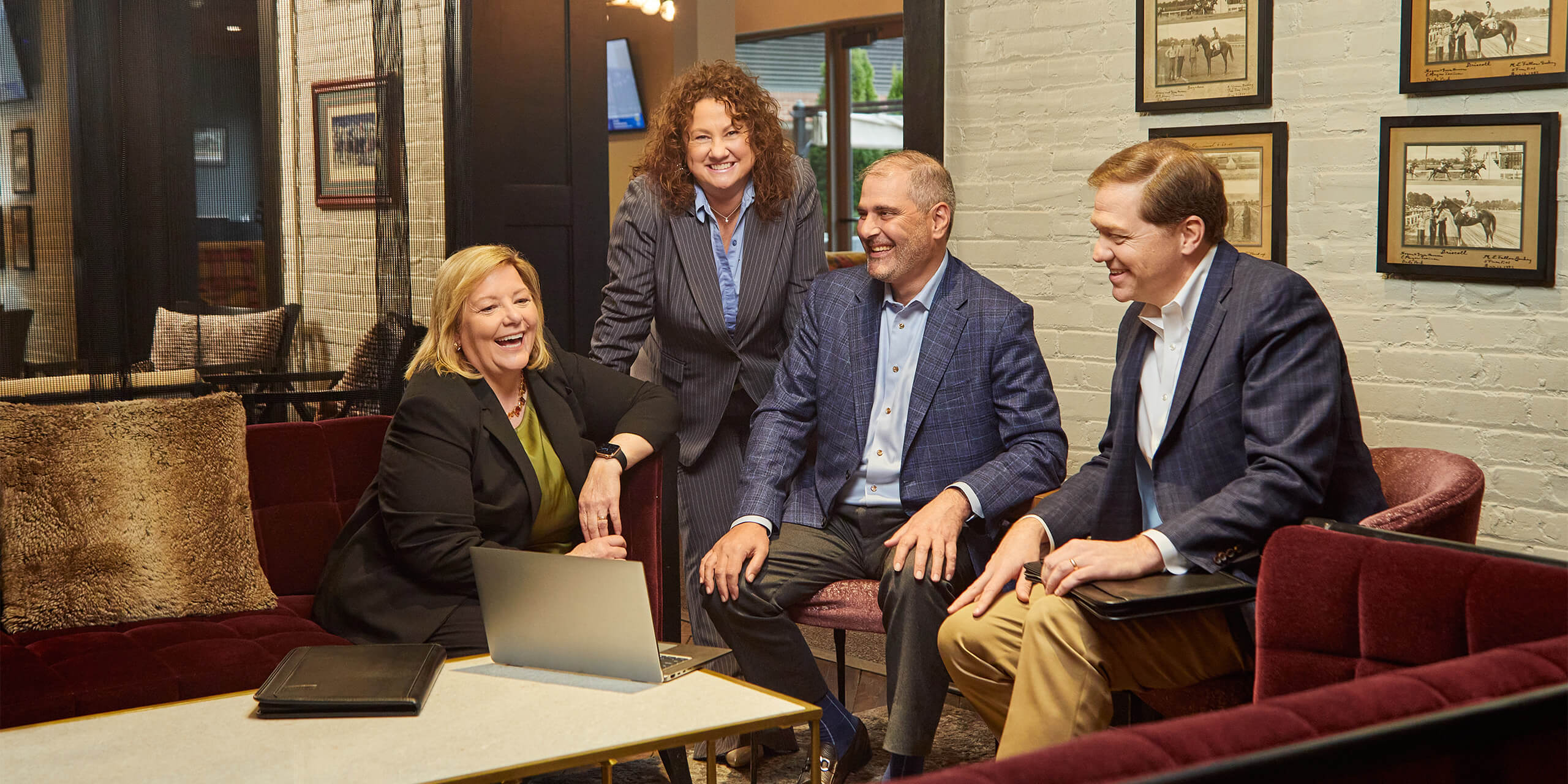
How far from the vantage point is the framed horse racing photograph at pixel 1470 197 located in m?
2.52

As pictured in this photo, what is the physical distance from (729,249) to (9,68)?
5.75 feet

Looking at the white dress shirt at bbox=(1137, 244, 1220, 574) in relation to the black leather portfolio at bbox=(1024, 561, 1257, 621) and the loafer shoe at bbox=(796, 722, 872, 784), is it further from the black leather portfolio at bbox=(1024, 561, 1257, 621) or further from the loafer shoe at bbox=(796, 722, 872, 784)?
the loafer shoe at bbox=(796, 722, 872, 784)

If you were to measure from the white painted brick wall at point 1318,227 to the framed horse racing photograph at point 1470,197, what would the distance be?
3cm

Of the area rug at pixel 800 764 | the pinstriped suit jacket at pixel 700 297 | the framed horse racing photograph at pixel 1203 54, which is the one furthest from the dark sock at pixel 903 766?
the framed horse racing photograph at pixel 1203 54

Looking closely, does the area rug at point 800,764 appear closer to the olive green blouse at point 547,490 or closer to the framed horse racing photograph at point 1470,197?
the olive green blouse at point 547,490

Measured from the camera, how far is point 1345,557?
1.56 meters

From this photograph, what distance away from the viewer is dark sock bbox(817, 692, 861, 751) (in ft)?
8.63

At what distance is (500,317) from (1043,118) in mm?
1596

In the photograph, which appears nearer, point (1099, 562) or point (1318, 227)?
point (1099, 562)

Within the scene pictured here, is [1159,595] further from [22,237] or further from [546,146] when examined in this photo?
[546,146]

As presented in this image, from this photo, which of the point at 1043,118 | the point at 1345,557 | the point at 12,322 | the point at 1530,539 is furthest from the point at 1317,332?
the point at 12,322

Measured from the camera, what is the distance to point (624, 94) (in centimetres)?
832

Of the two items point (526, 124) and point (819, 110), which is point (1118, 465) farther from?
point (819, 110)

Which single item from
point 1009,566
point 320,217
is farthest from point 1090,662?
point 320,217
